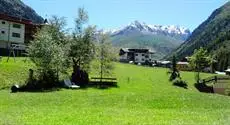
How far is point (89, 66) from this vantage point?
8256 cm

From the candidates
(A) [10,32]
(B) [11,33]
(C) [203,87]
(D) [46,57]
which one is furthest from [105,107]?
(B) [11,33]

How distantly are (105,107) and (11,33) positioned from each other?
288 ft

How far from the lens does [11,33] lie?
398 ft

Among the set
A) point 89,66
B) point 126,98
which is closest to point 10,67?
point 89,66

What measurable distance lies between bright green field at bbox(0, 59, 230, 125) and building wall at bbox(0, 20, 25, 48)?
39.6m

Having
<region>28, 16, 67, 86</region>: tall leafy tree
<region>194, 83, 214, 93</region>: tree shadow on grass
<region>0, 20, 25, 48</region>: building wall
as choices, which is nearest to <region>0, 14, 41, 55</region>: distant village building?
<region>0, 20, 25, 48</region>: building wall

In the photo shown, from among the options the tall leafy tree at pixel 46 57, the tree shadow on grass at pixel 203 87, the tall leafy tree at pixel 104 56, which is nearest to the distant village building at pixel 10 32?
the tall leafy tree at pixel 104 56

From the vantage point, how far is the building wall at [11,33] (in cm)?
11933

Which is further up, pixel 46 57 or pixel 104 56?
pixel 104 56

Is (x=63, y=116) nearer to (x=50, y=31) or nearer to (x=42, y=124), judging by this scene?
(x=42, y=124)

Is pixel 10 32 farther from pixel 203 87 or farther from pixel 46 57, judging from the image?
pixel 46 57

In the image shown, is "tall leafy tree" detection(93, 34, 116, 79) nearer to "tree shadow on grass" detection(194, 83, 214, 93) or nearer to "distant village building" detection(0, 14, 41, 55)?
"tree shadow on grass" detection(194, 83, 214, 93)

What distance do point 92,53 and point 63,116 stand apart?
54.3 metres

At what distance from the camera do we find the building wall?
119m
